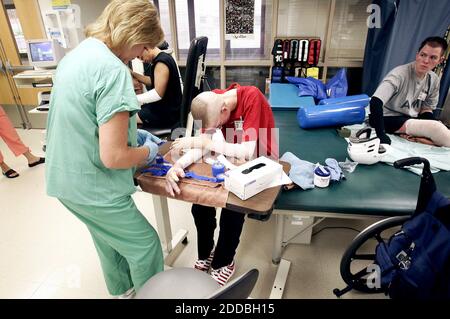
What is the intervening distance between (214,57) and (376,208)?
3618mm

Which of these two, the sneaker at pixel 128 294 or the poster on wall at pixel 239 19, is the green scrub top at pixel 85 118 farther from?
the poster on wall at pixel 239 19

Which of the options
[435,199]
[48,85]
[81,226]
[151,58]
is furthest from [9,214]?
[435,199]

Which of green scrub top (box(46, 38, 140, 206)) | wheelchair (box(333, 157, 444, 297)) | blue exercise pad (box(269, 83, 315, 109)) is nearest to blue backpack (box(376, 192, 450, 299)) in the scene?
wheelchair (box(333, 157, 444, 297))

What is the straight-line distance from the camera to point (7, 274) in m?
1.65

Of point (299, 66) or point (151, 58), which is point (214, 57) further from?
point (151, 58)

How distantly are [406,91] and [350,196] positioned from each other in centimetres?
138

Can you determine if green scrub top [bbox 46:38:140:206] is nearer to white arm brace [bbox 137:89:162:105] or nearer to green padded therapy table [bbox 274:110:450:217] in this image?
green padded therapy table [bbox 274:110:450:217]

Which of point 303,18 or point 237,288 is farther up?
point 303,18

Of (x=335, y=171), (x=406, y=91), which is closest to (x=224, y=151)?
(x=335, y=171)

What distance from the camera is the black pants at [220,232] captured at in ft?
4.36

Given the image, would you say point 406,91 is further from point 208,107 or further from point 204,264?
point 204,264

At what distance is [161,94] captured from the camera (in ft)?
6.45

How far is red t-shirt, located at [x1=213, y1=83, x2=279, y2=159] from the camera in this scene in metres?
1.21
